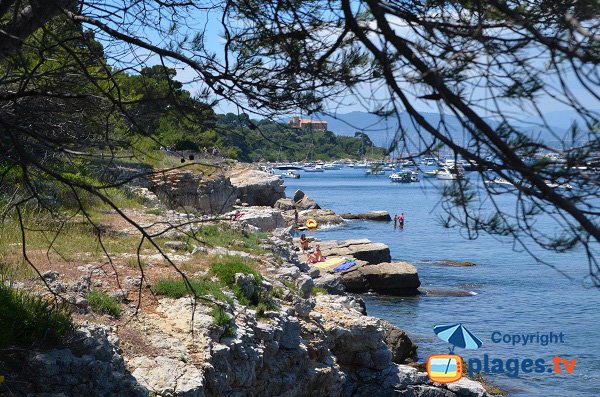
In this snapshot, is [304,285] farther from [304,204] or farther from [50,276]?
[304,204]

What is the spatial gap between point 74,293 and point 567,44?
592 centimetres

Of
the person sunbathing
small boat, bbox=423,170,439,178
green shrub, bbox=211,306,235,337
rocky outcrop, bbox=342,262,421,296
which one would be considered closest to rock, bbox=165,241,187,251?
green shrub, bbox=211,306,235,337

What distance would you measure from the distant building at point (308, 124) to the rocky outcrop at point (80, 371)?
97.3 inches

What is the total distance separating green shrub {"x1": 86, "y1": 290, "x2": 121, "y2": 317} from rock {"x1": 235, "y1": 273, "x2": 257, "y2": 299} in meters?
2.16

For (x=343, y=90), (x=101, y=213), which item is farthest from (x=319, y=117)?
(x=101, y=213)

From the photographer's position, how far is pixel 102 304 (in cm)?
828

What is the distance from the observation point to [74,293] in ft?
27.1

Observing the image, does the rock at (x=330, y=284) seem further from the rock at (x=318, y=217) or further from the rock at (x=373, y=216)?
the rock at (x=373, y=216)

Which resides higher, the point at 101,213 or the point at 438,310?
the point at 101,213

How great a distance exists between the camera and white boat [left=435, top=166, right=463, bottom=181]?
4242mm

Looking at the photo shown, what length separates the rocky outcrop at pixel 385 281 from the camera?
88.7ft

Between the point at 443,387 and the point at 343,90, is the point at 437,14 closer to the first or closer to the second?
the point at 343,90

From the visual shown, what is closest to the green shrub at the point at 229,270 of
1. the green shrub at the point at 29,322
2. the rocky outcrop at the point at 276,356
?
the rocky outcrop at the point at 276,356

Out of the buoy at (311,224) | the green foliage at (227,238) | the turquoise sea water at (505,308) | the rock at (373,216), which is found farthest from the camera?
the rock at (373,216)
